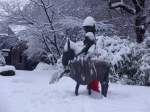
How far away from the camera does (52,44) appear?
1866 centimetres

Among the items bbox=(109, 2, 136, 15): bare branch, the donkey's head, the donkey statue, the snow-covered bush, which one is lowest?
the snow-covered bush

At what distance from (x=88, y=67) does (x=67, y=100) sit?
1.04 m

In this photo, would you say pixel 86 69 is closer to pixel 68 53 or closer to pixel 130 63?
pixel 68 53

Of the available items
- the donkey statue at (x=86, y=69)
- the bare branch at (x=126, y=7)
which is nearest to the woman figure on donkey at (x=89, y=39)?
the donkey statue at (x=86, y=69)

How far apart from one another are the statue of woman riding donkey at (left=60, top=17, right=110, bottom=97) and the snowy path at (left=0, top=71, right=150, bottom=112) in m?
0.33

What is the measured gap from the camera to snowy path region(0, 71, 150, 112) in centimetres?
711

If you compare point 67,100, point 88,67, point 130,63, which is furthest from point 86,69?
point 130,63

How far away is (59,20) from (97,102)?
1031 cm

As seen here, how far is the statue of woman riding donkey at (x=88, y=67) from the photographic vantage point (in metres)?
8.46

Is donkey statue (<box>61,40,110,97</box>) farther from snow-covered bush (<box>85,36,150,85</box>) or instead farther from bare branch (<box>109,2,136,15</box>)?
bare branch (<box>109,2,136,15</box>)

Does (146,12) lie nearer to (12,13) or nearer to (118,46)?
(118,46)

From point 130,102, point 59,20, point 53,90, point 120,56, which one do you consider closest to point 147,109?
point 130,102

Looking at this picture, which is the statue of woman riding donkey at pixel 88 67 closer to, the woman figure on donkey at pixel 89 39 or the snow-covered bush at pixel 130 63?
the woman figure on donkey at pixel 89 39

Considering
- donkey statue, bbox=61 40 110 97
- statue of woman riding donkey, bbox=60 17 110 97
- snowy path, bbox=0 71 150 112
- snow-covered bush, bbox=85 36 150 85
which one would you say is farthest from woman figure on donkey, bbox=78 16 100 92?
snow-covered bush, bbox=85 36 150 85
